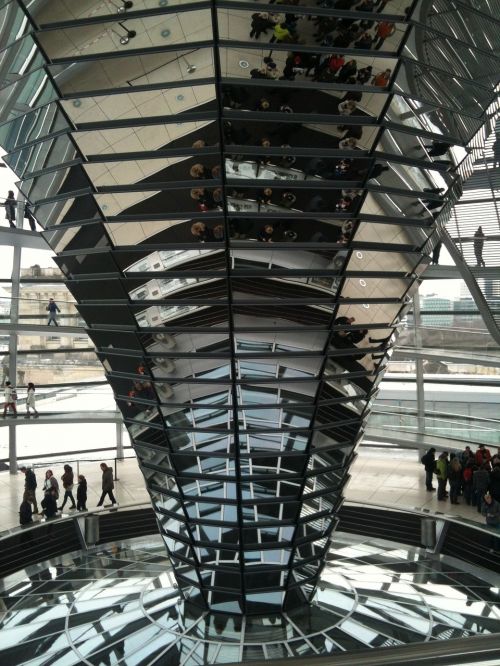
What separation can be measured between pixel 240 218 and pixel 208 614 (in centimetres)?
1008

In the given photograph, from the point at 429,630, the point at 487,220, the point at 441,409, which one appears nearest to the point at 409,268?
the point at 429,630

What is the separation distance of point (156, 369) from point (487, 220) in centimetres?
1369

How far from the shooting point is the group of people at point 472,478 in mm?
20036

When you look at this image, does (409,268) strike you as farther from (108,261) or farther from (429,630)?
(429,630)

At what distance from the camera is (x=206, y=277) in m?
13.1

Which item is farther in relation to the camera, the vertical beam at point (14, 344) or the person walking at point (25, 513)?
the vertical beam at point (14, 344)

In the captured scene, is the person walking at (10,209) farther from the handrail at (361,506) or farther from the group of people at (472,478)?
the group of people at (472,478)

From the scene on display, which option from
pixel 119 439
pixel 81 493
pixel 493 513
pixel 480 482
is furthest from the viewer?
pixel 119 439

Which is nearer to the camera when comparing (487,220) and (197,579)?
(197,579)

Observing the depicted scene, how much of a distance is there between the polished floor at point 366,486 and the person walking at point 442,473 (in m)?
0.32

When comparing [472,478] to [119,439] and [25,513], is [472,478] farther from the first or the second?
[119,439]

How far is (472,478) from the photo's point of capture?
2223 centimetres

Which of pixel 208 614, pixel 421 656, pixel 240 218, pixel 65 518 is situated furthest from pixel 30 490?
pixel 421 656

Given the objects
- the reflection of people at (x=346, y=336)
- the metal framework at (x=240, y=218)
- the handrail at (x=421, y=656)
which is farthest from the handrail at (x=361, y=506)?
the handrail at (x=421, y=656)
